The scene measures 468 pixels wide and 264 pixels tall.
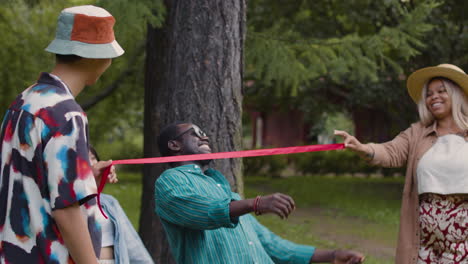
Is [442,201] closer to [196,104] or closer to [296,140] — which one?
[196,104]

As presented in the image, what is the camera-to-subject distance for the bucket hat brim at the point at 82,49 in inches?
94.9

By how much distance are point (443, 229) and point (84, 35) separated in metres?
2.67

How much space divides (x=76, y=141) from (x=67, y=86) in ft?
0.87

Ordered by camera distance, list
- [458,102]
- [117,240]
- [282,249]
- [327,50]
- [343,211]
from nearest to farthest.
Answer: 1. [282,249]
2. [117,240]
3. [458,102]
4. [327,50]
5. [343,211]

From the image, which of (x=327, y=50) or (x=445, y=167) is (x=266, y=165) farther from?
(x=445, y=167)

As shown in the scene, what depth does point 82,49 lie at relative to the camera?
2.42 meters

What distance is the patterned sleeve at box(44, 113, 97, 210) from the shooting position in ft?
7.31

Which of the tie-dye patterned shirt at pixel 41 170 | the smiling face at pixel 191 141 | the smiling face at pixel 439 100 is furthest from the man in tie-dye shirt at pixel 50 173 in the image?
the smiling face at pixel 439 100

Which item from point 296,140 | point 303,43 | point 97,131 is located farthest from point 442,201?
point 296,140

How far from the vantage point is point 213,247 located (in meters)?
3.28

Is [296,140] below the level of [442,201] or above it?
below

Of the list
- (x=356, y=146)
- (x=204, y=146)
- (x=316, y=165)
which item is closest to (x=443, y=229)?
(x=356, y=146)

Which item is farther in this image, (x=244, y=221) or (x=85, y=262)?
(x=244, y=221)

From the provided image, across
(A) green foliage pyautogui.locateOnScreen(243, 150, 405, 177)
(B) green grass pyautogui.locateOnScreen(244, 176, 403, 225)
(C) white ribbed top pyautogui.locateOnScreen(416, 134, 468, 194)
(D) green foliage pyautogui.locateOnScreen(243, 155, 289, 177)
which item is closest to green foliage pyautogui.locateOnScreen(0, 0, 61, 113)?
(B) green grass pyautogui.locateOnScreen(244, 176, 403, 225)
